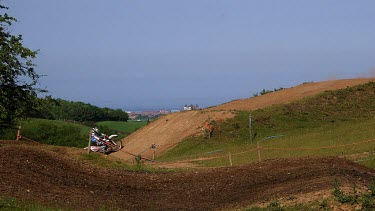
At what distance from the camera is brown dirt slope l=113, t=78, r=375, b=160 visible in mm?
37688

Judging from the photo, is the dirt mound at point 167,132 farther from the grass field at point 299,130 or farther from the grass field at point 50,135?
the grass field at point 50,135

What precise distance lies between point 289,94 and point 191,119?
28.3 ft

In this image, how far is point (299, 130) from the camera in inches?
1368

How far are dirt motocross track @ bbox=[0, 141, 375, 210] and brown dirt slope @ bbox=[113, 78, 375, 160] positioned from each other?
1461 cm

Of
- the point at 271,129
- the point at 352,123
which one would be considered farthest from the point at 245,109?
the point at 352,123

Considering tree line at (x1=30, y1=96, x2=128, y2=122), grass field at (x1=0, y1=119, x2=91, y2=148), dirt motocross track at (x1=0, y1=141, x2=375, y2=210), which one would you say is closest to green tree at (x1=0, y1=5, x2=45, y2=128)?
dirt motocross track at (x1=0, y1=141, x2=375, y2=210)

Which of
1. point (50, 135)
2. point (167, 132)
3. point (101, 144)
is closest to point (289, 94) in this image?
point (167, 132)

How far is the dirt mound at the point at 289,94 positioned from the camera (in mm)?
42719

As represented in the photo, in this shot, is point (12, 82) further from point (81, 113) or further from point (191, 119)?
point (81, 113)

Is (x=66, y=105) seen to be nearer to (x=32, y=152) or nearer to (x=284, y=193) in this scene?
(x=32, y=152)

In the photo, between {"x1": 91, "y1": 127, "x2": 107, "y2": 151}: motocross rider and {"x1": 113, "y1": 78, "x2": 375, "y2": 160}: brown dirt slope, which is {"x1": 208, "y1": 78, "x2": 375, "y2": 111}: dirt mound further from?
{"x1": 91, "y1": 127, "x2": 107, "y2": 151}: motocross rider

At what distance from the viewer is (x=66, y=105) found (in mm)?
87562

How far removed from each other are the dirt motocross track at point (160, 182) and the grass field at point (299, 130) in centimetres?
643

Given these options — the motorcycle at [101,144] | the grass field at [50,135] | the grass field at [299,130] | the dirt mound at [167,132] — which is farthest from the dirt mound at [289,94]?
the grass field at [50,135]
